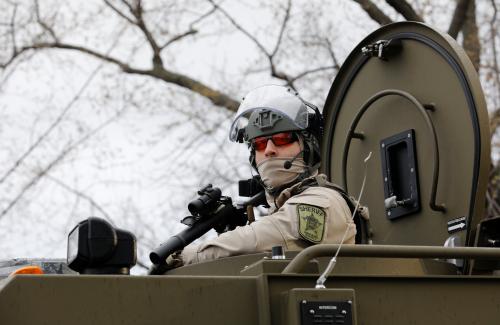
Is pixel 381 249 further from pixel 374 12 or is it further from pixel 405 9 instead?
pixel 374 12

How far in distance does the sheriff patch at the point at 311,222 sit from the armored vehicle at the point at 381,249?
0.44 metres

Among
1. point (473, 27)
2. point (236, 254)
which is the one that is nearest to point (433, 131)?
point (236, 254)

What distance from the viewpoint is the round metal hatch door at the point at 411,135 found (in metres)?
5.32

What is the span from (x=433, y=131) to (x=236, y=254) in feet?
3.89

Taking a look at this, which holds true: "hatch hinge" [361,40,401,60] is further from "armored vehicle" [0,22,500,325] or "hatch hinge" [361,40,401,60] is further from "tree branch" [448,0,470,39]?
"tree branch" [448,0,470,39]

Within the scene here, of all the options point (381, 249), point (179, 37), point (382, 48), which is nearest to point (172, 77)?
point (179, 37)

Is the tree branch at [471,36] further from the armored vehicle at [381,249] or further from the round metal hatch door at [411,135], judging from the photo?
the armored vehicle at [381,249]

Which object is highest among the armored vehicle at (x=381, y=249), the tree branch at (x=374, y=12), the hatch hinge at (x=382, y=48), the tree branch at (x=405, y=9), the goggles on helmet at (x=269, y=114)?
the tree branch at (x=374, y=12)

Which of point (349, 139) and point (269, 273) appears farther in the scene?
point (349, 139)

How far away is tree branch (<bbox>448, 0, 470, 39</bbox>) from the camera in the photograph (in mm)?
14047

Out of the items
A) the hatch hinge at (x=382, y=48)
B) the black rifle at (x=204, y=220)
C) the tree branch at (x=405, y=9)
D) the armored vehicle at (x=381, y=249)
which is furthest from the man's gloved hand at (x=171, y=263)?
the tree branch at (x=405, y=9)

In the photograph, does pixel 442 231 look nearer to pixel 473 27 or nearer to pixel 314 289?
pixel 314 289

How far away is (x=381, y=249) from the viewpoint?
13.0ft

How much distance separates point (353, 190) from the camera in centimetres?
628
